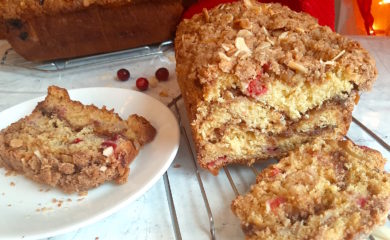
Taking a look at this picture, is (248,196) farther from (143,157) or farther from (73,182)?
(73,182)

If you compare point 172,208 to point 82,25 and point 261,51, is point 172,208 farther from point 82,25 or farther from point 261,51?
point 82,25

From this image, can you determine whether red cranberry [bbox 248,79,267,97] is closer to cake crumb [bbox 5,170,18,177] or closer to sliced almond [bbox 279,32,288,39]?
sliced almond [bbox 279,32,288,39]

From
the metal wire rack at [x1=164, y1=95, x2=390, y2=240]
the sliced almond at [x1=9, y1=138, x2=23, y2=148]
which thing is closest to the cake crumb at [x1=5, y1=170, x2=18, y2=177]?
the sliced almond at [x1=9, y1=138, x2=23, y2=148]

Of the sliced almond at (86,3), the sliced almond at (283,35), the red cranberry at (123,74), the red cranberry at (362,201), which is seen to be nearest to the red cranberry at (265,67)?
the sliced almond at (283,35)

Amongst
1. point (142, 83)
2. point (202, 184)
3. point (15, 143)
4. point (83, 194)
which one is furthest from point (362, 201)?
point (142, 83)

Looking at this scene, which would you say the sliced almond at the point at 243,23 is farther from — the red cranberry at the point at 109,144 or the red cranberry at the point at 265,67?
the red cranberry at the point at 109,144

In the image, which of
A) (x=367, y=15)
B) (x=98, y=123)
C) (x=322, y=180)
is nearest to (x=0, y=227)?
(x=98, y=123)
